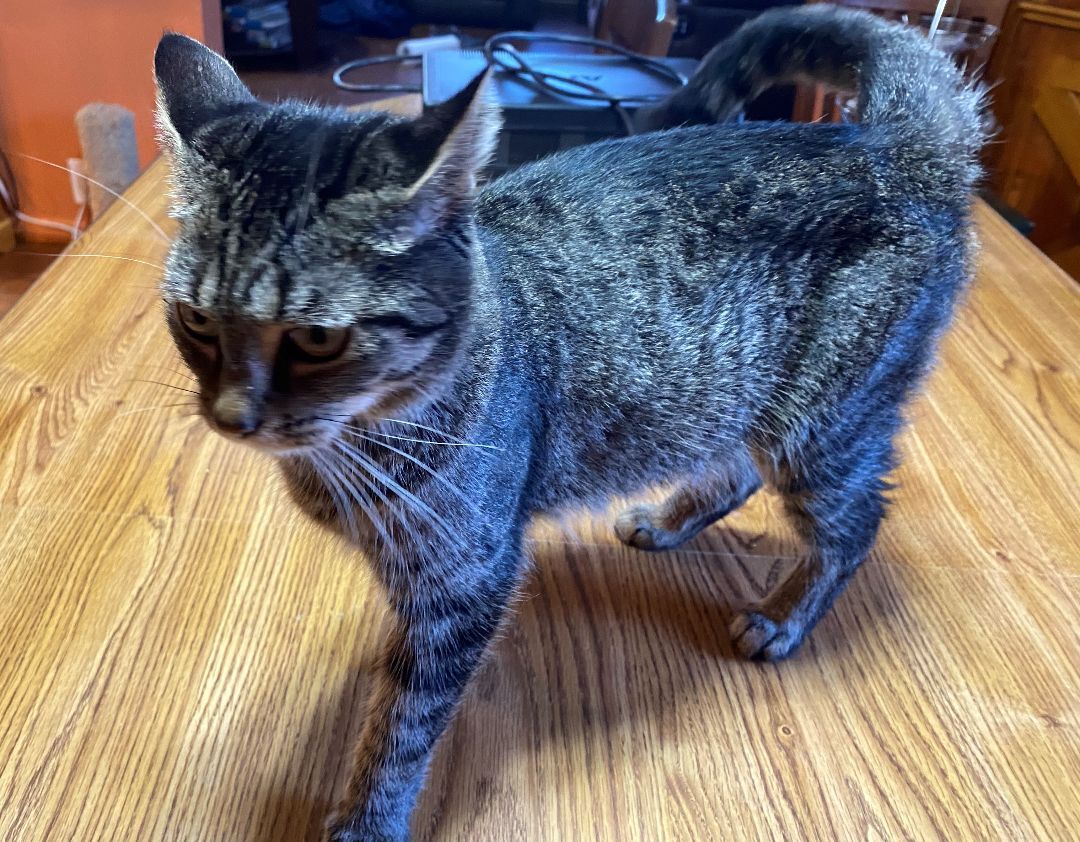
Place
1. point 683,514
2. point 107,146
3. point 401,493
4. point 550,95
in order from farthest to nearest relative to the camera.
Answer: point 107,146 → point 550,95 → point 683,514 → point 401,493

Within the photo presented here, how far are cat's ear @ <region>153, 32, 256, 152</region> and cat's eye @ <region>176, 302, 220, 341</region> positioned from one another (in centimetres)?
12

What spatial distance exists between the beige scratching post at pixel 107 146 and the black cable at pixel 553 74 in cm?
50

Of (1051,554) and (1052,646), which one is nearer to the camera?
(1052,646)

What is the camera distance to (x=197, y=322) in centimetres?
62

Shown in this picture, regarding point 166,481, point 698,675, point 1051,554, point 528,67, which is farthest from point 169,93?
point 1051,554

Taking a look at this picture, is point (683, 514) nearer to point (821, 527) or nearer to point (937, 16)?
point (821, 527)

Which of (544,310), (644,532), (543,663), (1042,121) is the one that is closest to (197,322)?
(544,310)

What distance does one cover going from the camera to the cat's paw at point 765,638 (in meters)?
1.00

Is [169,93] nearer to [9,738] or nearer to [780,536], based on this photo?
[9,738]

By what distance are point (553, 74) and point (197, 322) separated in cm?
118

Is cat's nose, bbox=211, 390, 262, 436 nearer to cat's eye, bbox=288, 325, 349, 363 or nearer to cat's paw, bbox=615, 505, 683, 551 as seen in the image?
cat's eye, bbox=288, 325, 349, 363

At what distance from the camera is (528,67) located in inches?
63.1


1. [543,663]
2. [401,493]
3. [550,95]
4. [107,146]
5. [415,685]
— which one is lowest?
[543,663]

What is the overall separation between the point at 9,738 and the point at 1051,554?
1262 millimetres
